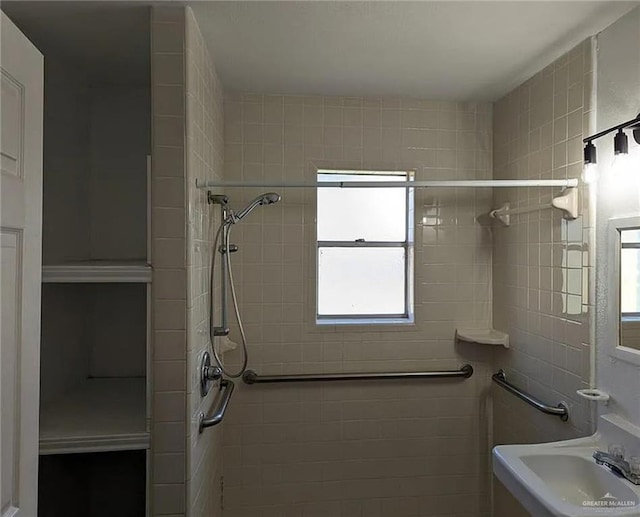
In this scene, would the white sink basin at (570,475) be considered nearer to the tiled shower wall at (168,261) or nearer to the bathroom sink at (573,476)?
the bathroom sink at (573,476)

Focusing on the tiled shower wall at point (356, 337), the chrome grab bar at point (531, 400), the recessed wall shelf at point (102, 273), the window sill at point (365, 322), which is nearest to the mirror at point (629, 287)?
the chrome grab bar at point (531, 400)

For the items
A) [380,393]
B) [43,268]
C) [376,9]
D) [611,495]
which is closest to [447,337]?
[380,393]

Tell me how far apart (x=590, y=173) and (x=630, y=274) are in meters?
0.41

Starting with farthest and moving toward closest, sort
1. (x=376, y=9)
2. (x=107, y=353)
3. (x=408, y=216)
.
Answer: (x=408, y=216)
(x=107, y=353)
(x=376, y=9)

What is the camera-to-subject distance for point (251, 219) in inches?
96.7

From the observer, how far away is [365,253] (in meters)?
2.65

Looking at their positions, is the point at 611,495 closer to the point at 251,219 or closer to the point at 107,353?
the point at 251,219

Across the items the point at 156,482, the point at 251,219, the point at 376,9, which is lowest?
the point at 156,482

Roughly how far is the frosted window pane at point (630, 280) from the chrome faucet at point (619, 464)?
0.51 meters

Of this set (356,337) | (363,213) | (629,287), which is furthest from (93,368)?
(629,287)

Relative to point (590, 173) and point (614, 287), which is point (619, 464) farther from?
point (590, 173)

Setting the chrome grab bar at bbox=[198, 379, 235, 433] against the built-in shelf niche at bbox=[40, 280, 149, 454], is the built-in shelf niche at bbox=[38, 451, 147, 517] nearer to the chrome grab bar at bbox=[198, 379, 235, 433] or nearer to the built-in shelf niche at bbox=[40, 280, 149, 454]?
the built-in shelf niche at bbox=[40, 280, 149, 454]

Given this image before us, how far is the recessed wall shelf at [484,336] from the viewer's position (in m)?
2.40

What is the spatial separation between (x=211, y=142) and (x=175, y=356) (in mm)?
1014
